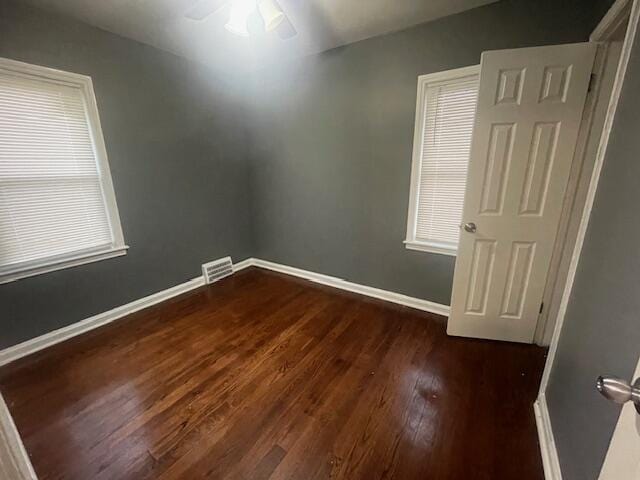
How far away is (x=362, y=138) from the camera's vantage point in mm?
2592

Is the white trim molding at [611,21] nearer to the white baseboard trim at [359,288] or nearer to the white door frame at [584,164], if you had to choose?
the white door frame at [584,164]

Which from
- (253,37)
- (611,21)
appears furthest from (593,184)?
(253,37)

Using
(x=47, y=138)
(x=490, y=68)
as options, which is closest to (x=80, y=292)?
(x=47, y=138)

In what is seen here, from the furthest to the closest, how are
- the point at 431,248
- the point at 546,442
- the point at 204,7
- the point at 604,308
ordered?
the point at 431,248 → the point at 204,7 → the point at 546,442 → the point at 604,308

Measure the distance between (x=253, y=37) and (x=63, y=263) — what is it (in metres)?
2.26

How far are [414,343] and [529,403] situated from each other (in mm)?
734

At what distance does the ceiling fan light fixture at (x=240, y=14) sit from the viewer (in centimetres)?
167

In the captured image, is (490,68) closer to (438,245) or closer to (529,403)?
(438,245)

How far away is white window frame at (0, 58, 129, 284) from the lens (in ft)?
6.20

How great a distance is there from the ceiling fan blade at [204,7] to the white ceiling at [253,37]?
3 centimetres

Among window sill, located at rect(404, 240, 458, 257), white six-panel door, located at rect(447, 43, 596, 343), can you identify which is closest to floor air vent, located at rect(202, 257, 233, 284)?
window sill, located at rect(404, 240, 458, 257)

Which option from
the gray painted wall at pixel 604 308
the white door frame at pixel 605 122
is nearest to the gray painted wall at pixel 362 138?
the white door frame at pixel 605 122

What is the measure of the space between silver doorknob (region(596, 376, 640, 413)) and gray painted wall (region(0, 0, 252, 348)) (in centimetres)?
303

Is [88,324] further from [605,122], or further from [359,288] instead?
[605,122]
